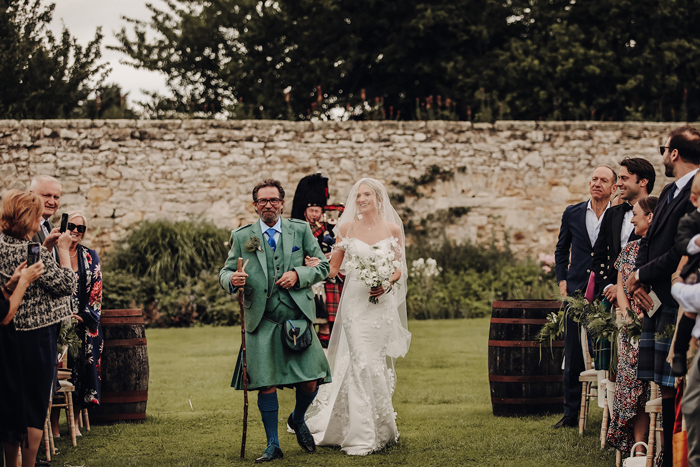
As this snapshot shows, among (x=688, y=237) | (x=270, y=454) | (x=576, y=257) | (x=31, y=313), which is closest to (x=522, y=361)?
(x=576, y=257)

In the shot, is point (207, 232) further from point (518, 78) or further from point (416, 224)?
point (518, 78)

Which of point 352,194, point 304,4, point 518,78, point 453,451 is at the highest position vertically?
point 304,4

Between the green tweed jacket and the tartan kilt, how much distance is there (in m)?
2.38

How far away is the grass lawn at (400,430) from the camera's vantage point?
221 inches

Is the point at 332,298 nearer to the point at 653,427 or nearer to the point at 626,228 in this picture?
the point at 626,228

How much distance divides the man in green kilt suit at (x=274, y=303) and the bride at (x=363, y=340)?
1.08 ft

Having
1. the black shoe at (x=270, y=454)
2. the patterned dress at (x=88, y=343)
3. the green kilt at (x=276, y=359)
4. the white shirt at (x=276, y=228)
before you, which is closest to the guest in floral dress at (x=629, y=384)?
the green kilt at (x=276, y=359)

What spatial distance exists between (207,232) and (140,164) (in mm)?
2031

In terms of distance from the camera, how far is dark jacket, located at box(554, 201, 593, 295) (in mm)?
6723

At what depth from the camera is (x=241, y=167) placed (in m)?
15.7

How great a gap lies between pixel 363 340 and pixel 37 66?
13.9 meters

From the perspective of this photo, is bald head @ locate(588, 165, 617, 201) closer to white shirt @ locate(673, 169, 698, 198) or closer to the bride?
the bride

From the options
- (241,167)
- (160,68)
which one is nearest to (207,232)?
(241,167)

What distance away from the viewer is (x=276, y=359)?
5680 mm
